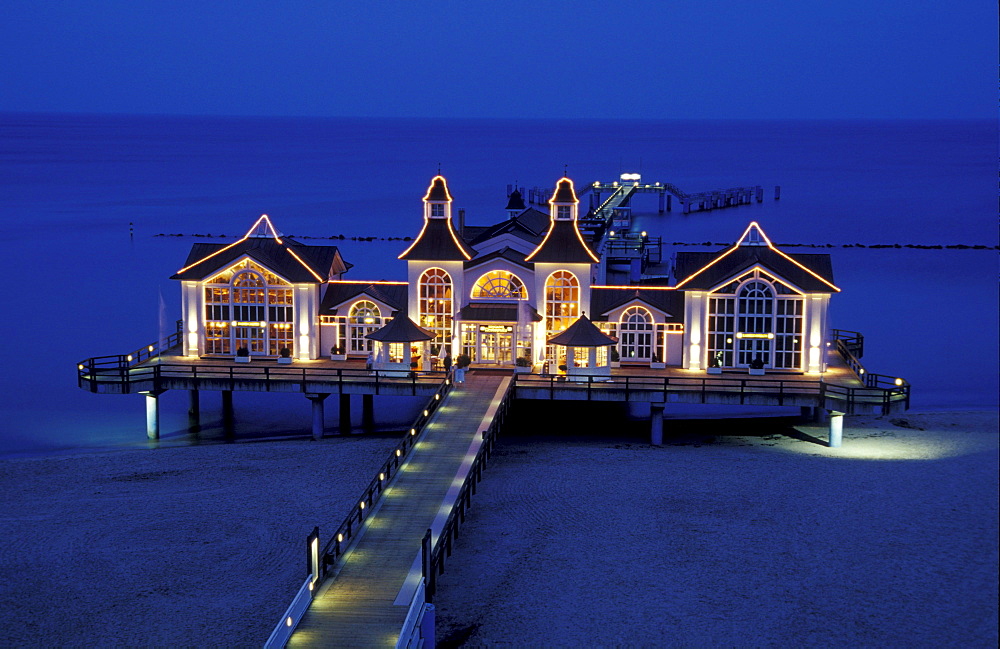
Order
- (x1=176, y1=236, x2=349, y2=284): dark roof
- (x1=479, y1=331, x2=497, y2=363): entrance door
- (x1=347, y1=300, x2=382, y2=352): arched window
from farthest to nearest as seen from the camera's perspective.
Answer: (x1=347, y1=300, x2=382, y2=352): arched window, (x1=176, y1=236, x2=349, y2=284): dark roof, (x1=479, y1=331, x2=497, y2=363): entrance door

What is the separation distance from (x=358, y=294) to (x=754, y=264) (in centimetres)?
1279

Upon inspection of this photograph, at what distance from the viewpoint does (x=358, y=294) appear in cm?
4247

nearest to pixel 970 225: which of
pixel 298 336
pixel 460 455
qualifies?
pixel 298 336

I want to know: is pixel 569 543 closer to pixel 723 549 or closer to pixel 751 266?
pixel 723 549

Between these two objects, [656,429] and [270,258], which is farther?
[270,258]

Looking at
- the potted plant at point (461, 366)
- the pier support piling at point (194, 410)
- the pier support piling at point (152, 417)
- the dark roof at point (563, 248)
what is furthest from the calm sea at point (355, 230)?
the dark roof at point (563, 248)

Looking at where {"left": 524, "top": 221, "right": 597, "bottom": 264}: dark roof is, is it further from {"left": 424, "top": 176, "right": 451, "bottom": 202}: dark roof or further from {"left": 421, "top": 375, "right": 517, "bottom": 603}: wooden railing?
{"left": 421, "top": 375, "right": 517, "bottom": 603}: wooden railing

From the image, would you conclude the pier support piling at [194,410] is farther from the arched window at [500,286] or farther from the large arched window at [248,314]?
the arched window at [500,286]

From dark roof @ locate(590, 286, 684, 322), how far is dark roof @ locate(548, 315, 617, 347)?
149 centimetres

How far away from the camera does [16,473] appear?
116ft

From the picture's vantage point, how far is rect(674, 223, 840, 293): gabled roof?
40.3m

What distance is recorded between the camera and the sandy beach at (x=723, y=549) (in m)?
24.5

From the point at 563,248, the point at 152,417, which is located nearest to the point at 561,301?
the point at 563,248

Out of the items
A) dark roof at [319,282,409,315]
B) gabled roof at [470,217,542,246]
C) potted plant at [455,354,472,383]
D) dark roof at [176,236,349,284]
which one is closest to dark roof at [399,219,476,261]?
dark roof at [319,282,409,315]
